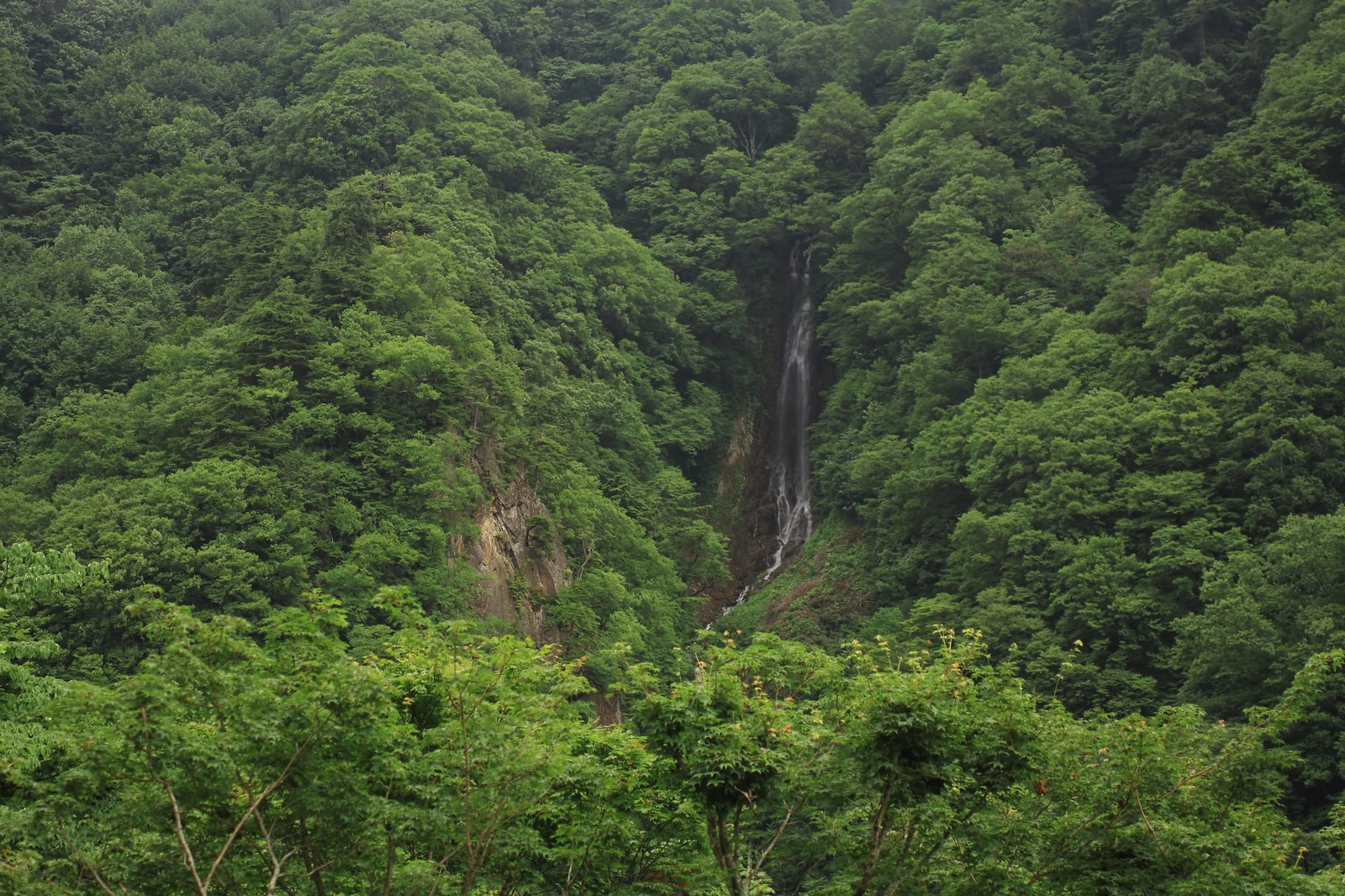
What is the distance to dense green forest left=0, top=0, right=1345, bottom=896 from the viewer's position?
14.4 metres

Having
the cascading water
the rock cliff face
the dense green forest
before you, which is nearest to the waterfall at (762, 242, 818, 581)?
the cascading water

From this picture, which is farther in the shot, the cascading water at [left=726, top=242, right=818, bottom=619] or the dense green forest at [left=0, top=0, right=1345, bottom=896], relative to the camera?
the cascading water at [left=726, top=242, right=818, bottom=619]

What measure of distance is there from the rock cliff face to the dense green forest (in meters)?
0.26

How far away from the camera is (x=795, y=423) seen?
51.7 meters

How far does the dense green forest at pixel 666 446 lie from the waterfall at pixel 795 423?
0.66 metres

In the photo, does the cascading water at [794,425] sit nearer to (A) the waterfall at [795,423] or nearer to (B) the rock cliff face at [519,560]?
(A) the waterfall at [795,423]

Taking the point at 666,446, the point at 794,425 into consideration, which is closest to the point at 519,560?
the point at 666,446

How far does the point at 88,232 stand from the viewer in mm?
44781

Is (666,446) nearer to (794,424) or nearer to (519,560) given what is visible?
(794,424)

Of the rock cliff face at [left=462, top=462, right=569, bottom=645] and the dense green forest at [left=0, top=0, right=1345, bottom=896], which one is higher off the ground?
the dense green forest at [left=0, top=0, right=1345, bottom=896]

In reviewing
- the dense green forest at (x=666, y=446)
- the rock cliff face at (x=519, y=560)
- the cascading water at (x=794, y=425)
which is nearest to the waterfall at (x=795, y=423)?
the cascading water at (x=794, y=425)

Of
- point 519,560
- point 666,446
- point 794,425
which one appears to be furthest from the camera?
point 794,425

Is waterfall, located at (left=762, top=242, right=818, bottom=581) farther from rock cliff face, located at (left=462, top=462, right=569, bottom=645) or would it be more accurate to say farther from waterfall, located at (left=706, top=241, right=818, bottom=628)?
rock cliff face, located at (left=462, top=462, right=569, bottom=645)

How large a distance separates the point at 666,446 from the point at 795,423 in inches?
237
